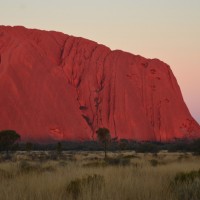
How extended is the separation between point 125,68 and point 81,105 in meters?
16.7

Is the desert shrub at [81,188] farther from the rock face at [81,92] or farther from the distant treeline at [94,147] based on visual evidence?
the rock face at [81,92]

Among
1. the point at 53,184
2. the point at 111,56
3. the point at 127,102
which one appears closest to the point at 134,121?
the point at 127,102

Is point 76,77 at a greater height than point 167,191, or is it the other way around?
point 76,77

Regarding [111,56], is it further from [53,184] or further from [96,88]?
[53,184]

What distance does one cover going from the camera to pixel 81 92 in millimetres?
104062

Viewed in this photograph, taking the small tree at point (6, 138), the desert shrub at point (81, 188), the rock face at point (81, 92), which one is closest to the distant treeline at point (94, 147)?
the rock face at point (81, 92)

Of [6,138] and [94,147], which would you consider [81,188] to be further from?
[94,147]

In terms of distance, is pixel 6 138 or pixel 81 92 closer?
pixel 6 138

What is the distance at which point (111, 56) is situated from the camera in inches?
4481

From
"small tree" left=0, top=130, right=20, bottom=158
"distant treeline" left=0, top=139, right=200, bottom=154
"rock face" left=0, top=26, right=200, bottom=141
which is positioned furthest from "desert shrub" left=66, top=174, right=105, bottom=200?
"rock face" left=0, top=26, right=200, bottom=141

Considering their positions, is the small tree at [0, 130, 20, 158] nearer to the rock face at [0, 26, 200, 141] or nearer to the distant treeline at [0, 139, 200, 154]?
the distant treeline at [0, 139, 200, 154]

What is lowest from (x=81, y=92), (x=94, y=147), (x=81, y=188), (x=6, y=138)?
(x=81, y=188)

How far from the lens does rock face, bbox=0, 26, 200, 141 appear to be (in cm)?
8987

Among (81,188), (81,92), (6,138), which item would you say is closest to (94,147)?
(81,92)
